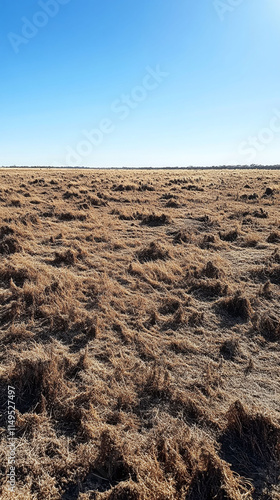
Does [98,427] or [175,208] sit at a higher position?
[175,208]

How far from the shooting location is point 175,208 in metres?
17.9

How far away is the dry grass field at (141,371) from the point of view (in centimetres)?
275

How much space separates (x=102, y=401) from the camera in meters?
3.58

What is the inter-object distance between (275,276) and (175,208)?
1084 cm

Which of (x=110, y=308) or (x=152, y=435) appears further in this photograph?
(x=110, y=308)

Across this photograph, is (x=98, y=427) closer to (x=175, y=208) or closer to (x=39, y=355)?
(x=39, y=355)

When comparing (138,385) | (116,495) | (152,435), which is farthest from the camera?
(138,385)

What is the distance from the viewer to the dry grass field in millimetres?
2746

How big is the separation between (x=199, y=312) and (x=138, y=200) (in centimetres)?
1444

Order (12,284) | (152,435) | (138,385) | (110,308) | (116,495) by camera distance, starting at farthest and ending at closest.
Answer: (12,284) < (110,308) < (138,385) < (152,435) < (116,495)

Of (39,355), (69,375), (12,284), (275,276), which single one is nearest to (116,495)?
(69,375)

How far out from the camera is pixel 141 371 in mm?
4152

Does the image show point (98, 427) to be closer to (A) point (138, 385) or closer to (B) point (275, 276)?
(A) point (138, 385)

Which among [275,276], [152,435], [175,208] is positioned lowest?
[152,435]
